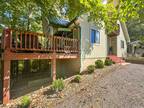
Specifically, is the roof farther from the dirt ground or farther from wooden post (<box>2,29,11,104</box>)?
wooden post (<box>2,29,11,104</box>)

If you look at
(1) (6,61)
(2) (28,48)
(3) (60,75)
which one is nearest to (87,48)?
(3) (60,75)

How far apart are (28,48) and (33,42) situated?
0.52 meters

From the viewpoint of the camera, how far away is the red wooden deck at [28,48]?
380 inches

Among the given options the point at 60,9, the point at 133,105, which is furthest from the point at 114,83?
the point at 60,9

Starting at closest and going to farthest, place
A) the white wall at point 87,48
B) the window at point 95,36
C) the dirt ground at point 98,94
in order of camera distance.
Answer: the dirt ground at point 98,94, the white wall at point 87,48, the window at point 95,36

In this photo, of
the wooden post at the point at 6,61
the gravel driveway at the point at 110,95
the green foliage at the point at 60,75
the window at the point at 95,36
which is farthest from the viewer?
the window at the point at 95,36

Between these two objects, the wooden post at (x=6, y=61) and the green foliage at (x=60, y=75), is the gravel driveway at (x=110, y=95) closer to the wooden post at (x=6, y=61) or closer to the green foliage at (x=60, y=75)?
the wooden post at (x=6, y=61)

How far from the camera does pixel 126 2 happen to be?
548 cm

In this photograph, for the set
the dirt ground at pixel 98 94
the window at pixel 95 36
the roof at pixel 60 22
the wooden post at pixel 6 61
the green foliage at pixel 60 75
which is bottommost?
the dirt ground at pixel 98 94

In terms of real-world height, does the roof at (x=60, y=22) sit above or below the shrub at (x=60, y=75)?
above

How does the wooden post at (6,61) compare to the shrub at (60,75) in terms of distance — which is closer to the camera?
the wooden post at (6,61)

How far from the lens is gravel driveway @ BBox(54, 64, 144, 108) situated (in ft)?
30.1

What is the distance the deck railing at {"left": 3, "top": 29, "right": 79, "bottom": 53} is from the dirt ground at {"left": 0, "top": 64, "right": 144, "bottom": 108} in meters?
2.61

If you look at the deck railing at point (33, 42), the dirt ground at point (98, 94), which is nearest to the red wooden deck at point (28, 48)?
the deck railing at point (33, 42)
